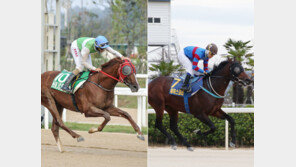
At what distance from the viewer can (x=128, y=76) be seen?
664 cm

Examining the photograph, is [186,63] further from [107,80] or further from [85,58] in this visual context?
[85,58]

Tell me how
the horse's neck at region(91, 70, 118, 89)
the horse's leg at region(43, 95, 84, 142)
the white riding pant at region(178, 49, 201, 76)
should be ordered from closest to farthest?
the white riding pant at region(178, 49, 201, 76)
the horse's neck at region(91, 70, 118, 89)
the horse's leg at region(43, 95, 84, 142)

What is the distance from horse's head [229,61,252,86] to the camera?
6.54 meters

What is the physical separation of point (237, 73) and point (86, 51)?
258 cm

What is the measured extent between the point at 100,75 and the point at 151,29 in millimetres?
1187

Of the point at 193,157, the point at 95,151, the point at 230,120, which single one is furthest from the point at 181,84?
the point at 95,151

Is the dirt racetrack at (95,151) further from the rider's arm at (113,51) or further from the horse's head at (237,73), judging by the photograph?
the horse's head at (237,73)

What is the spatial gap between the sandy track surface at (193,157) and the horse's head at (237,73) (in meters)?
1.20

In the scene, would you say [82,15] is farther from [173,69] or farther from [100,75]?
[173,69]

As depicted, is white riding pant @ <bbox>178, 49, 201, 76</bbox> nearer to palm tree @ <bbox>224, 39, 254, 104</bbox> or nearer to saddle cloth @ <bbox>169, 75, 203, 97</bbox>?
saddle cloth @ <bbox>169, 75, 203, 97</bbox>

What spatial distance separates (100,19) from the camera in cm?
778

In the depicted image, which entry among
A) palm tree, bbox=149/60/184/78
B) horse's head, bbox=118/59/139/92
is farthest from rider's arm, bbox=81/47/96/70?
palm tree, bbox=149/60/184/78

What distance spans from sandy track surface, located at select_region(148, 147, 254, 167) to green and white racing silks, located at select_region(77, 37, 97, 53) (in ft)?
6.50
